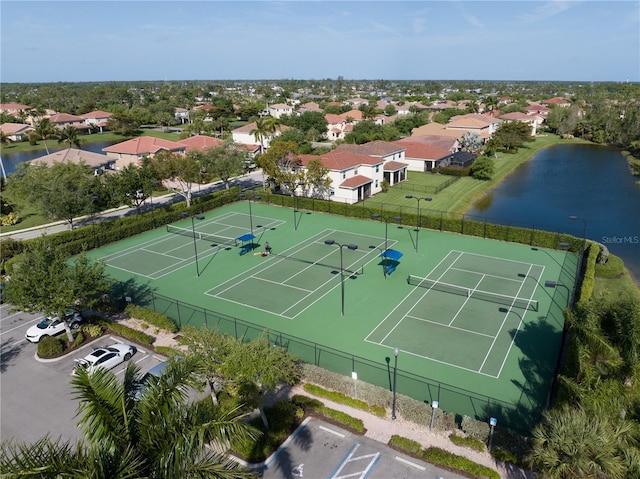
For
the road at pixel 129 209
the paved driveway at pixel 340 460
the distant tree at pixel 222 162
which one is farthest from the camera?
the distant tree at pixel 222 162

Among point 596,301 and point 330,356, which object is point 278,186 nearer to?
point 330,356

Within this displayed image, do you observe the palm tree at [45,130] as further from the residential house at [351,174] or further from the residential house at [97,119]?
the residential house at [351,174]

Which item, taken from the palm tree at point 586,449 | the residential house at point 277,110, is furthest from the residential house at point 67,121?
the palm tree at point 586,449

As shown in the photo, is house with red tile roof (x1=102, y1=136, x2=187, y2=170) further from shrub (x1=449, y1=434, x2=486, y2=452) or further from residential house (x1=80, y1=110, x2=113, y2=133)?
residential house (x1=80, y1=110, x2=113, y2=133)

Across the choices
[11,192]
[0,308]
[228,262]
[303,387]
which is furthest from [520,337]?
[11,192]

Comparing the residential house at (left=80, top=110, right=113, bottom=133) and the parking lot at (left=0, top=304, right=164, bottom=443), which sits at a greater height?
the residential house at (left=80, top=110, right=113, bottom=133)

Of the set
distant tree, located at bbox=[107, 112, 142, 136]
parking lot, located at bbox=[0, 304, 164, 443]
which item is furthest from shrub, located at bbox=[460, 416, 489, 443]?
distant tree, located at bbox=[107, 112, 142, 136]

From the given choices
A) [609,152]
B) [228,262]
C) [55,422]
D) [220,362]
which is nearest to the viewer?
[220,362]
